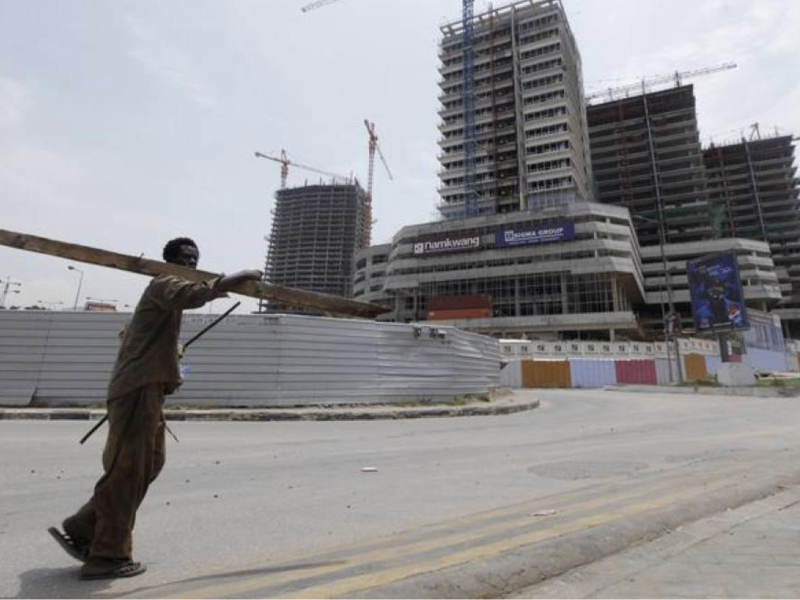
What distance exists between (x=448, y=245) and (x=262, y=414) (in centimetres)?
7673

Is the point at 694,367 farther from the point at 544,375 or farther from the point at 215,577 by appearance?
the point at 215,577

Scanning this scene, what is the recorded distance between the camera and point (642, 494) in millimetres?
4875

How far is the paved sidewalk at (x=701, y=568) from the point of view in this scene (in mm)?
2631

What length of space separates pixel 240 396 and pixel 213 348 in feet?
5.24

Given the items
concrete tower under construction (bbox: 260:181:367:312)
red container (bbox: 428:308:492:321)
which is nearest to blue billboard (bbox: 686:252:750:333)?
red container (bbox: 428:308:492:321)

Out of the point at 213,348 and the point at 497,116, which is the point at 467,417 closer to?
the point at 213,348

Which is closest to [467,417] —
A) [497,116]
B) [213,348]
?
[213,348]

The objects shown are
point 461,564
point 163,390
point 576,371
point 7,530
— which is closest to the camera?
point 461,564

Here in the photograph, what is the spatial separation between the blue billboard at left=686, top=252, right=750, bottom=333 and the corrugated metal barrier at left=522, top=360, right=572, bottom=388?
9810mm

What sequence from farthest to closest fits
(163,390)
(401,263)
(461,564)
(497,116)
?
(497,116), (401,263), (163,390), (461,564)

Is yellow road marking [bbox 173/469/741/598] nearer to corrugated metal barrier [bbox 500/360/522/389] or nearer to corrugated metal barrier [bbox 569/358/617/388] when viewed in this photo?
corrugated metal barrier [bbox 500/360/522/389]

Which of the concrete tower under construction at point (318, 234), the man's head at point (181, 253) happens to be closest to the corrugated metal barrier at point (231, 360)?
the man's head at point (181, 253)

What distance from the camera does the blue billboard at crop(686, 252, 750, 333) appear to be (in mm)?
27984

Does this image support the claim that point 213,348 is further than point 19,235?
Yes
